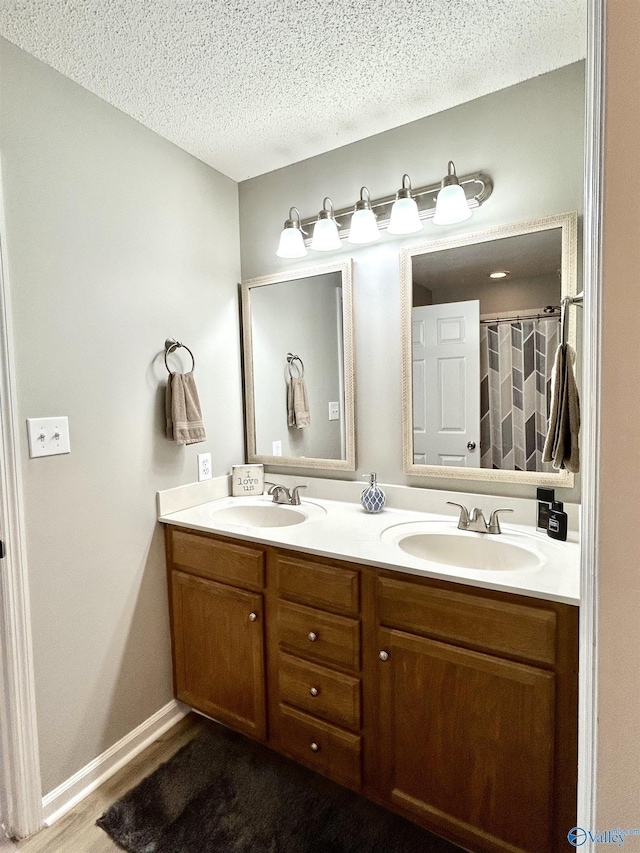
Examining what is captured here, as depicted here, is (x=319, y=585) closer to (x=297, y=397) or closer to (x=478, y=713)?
(x=478, y=713)

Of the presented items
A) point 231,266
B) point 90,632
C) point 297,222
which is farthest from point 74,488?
point 297,222

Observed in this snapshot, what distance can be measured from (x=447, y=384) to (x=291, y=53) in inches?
48.1

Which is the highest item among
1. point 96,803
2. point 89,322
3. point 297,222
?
point 297,222

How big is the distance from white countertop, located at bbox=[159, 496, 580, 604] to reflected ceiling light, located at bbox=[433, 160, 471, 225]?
3.66 feet

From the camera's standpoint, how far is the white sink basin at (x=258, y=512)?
1948mm

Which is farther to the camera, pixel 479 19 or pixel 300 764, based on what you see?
pixel 300 764

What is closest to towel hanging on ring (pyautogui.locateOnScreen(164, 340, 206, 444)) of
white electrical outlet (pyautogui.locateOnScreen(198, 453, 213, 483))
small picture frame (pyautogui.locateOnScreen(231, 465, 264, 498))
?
white electrical outlet (pyautogui.locateOnScreen(198, 453, 213, 483))

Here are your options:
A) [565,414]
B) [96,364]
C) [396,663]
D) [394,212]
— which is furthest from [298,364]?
[396,663]

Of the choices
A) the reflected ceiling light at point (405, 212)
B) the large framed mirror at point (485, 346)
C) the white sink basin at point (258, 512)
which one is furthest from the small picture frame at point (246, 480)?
the reflected ceiling light at point (405, 212)

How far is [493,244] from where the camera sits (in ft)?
5.26

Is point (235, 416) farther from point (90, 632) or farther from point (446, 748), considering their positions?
point (446, 748)

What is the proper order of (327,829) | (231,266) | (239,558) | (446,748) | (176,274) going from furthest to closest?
(231,266)
(176,274)
(239,558)
(327,829)
(446,748)

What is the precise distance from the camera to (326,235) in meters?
1.86

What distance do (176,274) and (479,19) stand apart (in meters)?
1.35
